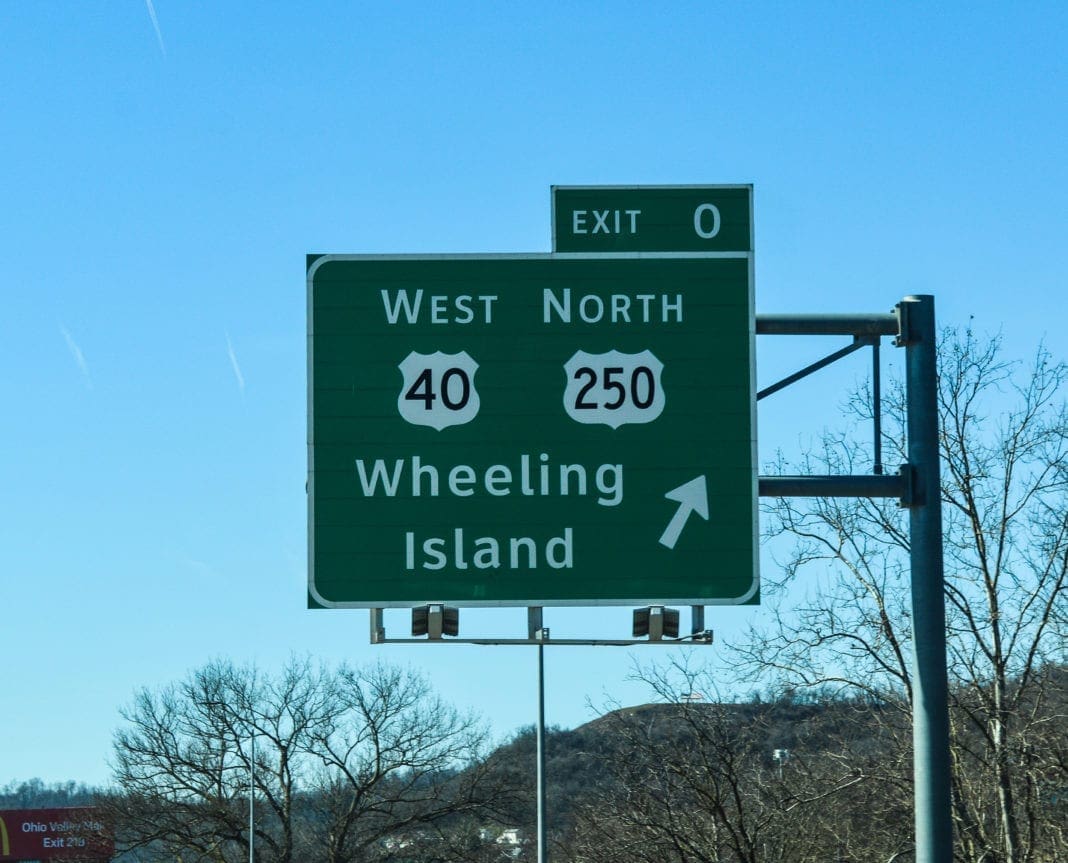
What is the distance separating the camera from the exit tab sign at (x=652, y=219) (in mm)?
9383

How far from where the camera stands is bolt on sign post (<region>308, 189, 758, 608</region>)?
8969mm

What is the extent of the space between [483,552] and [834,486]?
196 cm

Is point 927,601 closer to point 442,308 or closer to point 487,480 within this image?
point 487,480

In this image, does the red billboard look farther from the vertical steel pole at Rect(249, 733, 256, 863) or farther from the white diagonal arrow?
the white diagonal arrow

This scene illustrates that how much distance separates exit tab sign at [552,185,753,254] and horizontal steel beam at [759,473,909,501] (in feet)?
4.33

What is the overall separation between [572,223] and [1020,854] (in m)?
12.7

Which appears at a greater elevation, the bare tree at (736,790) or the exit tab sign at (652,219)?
the exit tab sign at (652,219)

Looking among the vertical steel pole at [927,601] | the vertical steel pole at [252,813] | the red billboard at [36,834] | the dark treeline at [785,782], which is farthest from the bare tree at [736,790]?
the red billboard at [36,834]

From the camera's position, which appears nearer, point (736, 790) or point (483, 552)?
point (483, 552)

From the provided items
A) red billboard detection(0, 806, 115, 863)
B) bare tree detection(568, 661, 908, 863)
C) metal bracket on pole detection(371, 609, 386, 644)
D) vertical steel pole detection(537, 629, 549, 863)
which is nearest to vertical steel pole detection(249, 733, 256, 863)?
vertical steel pole detection(537, 629, 549, 863)

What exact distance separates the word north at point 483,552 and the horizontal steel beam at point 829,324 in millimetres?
1706

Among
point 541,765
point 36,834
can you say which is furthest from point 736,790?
point 36,834

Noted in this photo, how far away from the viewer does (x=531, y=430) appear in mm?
9094

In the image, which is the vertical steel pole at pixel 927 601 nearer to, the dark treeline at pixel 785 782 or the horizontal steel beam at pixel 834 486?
the horizontal steel beam at pixel 834 486
